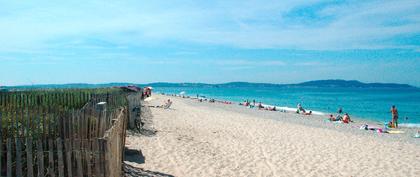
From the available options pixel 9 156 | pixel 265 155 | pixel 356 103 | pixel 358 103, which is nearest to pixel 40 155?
pixel 9 156

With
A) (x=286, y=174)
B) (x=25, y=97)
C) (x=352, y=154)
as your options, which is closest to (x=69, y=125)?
(x=286, y=174)

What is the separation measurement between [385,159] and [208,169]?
6.23m

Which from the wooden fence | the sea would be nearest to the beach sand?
the wooden fence

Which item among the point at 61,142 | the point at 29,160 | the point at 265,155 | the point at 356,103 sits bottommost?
the point at 356,103

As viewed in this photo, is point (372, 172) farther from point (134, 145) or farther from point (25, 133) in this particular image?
point (25, 133)

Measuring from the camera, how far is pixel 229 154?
12.4m

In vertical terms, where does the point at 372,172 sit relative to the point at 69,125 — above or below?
below

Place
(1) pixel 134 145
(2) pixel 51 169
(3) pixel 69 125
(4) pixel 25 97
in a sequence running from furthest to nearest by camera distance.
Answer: (4) pixel 25 97 < (1) pixel 134 145 < (3) pixel 69 125 < (2) pixel 51 169

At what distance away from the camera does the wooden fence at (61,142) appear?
5391 mm

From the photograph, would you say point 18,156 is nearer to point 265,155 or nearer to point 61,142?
point 61,142

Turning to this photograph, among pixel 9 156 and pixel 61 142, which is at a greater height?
pixel 61 142

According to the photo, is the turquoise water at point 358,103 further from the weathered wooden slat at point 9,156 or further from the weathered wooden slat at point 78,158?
the weathered wooden slat at point 9,156

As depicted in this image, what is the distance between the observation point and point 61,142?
5402mm

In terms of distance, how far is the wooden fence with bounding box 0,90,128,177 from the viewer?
5.39m
